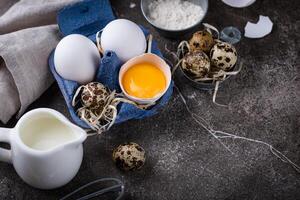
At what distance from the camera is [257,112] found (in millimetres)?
1127

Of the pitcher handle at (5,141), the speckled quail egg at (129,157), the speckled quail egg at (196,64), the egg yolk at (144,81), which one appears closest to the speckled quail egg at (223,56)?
the speckled quail egg at (196,64)

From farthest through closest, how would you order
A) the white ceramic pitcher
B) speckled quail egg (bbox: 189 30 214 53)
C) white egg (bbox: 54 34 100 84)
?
speckled quail egg (bbox: 189 30 214 53), white egg (bbox: 54 34 100 84), the white ceramic pitcher

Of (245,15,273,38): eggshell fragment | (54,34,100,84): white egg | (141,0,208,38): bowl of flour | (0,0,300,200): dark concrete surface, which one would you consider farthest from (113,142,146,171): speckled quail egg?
(245,15,273,38): eggshell fragment

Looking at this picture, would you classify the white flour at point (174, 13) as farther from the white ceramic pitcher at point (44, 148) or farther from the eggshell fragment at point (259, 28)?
the white ceramic pitcher at point (44, 148)

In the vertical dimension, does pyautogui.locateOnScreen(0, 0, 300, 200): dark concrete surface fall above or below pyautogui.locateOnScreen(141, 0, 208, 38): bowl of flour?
below

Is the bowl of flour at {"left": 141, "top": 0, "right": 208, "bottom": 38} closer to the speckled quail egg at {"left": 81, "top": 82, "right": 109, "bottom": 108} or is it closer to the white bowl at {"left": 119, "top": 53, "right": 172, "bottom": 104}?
the white bowl at {"left": 119, "top": 53, "right": 172, "bottom": 104}

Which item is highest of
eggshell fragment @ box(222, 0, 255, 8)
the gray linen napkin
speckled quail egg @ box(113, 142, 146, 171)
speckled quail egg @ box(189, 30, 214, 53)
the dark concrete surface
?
the gray linen napkin

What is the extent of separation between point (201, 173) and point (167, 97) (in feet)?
0.60

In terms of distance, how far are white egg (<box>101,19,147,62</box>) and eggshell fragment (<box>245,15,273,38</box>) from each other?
324 mm

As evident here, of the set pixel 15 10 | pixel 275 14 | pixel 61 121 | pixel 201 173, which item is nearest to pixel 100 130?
pixel 61 121

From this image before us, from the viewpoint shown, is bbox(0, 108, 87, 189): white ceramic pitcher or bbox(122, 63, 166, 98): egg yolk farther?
bbox(122, 63, 166, 98): egg yolk

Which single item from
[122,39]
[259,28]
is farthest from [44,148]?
[259,28]

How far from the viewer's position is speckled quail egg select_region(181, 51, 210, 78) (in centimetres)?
106

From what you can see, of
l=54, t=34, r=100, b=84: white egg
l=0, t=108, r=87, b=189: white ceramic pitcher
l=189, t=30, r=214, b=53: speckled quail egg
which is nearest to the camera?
l=0, t=108, r=87, b=189: white ceramic pitcher
